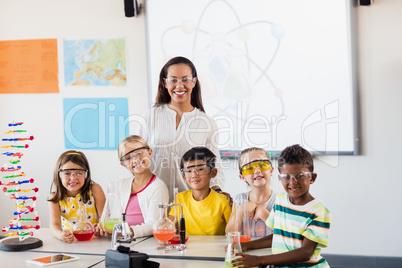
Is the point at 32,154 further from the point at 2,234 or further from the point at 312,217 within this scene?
the point at 312,217

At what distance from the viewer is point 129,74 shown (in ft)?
13.7

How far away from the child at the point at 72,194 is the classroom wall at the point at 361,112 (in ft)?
4.91

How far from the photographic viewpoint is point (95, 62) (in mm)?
4227

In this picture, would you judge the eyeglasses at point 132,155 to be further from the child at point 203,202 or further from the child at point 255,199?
the child at point 255,199

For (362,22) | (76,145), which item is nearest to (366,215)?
(362,22)

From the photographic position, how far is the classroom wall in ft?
12.0

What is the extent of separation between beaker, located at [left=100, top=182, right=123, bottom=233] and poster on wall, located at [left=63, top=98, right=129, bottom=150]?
1929 millimetres

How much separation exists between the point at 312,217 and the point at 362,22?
7.14ft

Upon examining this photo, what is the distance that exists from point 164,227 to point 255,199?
0.49m

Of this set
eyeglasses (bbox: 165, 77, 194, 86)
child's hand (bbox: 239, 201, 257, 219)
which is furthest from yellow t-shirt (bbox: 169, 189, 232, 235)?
eyeglasses (bbox: 165, 77, 194, 86)

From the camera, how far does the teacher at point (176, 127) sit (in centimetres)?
A: 287

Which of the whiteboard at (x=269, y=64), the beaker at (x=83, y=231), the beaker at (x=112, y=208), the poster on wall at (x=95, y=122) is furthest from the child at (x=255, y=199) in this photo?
the poster on wall at (x=95, y=122)

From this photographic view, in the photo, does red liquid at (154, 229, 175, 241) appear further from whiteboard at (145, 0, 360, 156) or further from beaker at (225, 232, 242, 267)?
whiteboard at (145, 0, 360, 156)

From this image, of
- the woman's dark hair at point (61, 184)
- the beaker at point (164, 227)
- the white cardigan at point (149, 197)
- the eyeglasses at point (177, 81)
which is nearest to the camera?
the beaker at point (164, 227)
